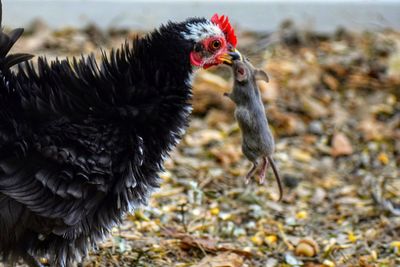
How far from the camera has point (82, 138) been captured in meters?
4.01

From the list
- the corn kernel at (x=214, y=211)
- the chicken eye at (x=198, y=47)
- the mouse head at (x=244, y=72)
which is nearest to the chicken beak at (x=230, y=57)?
the mouse head at (x=244, y=72)

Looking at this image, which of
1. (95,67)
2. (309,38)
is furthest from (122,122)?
(309,38)

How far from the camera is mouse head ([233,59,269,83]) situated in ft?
15.4

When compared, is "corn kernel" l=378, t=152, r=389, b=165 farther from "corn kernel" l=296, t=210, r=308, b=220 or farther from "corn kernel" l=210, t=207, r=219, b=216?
"corn kernel" l=210, t=207, r=219, b=216

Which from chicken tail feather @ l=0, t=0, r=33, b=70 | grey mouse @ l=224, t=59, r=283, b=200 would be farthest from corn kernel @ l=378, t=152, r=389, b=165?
chicken tail feather @ l=0, t=0, r=33, b=70

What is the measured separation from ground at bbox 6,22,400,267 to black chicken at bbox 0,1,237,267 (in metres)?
0.78

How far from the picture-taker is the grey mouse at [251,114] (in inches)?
185

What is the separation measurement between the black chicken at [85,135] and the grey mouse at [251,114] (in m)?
0.32

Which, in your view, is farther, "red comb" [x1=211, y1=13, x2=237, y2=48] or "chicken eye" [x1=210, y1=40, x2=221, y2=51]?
"red comb" [x1=211, y1=13, x2=237, y2=48]

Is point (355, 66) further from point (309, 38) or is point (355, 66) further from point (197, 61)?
point (197, 61)

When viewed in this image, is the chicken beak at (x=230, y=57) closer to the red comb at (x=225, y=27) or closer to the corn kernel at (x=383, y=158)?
the red comb at (x=225, y=27)

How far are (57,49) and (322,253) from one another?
380 centimetres

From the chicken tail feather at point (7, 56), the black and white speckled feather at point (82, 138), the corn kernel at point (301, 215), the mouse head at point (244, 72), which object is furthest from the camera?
the corn kernel at point (301, 215)

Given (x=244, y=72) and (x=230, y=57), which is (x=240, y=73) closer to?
(x=244, y=72)
